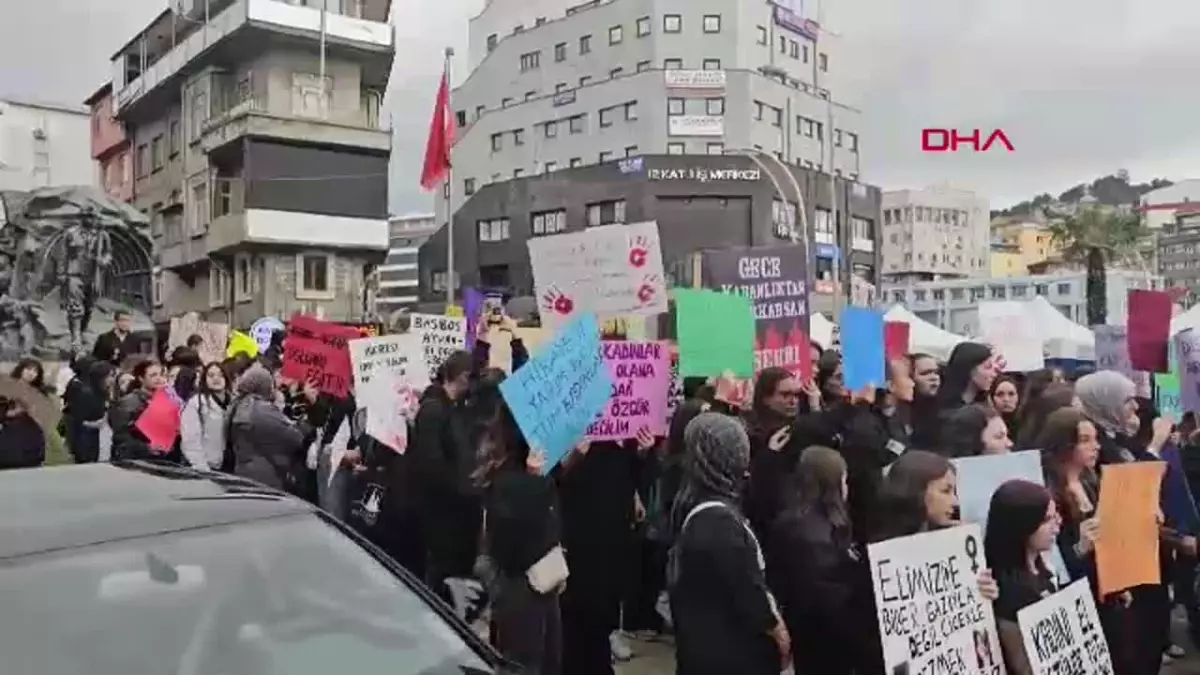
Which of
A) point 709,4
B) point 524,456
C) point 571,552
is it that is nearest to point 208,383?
point 571,552

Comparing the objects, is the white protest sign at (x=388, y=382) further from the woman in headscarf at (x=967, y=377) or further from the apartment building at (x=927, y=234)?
the apartment building at (x=927, y=234)

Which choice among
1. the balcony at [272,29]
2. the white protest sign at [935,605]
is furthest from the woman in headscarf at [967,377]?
the balcony at [272,29]

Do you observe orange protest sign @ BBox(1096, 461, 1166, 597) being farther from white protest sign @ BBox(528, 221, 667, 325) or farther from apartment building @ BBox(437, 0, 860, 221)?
apartment building @ BBox(437, 0, 860, 221)

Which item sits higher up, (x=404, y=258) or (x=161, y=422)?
(x=404, y=258)

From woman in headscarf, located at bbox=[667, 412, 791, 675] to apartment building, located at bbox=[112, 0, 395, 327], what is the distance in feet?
122

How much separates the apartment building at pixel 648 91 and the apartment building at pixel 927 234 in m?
24.5

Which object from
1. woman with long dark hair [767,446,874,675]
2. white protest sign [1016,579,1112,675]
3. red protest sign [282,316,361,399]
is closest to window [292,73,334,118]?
red protest sign [282,316,361,399]

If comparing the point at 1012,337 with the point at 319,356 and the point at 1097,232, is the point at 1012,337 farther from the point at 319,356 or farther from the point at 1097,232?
the point at 1097,232

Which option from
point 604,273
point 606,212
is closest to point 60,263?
point 604,273

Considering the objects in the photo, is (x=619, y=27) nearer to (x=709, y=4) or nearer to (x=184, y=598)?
(x=709, y=4)

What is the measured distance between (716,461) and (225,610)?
2.10 meters

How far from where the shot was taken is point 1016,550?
4344mm

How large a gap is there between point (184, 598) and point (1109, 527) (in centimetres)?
374

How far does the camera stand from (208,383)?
28.2 ft
